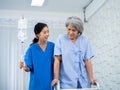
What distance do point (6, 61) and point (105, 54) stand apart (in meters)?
2.11

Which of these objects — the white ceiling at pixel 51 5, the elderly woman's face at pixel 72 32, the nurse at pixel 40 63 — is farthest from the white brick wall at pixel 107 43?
the elderly woman's face at pixel 72 32

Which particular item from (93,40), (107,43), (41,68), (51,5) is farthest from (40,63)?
(51,5)

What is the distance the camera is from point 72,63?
1884mm

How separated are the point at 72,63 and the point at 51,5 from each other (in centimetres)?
312

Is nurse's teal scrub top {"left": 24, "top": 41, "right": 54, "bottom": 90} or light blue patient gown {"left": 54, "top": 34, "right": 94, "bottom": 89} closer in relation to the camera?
light blue patient gown {"left": 54, "top": 34, "right": 94, "bottom": 89}

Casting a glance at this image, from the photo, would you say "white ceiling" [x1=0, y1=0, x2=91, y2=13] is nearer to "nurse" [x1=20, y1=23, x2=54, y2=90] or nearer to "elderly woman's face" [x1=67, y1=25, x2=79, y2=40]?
"nurse" [x1=20, y1=23, x2=54, y2=90]

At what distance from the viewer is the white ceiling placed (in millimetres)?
4602

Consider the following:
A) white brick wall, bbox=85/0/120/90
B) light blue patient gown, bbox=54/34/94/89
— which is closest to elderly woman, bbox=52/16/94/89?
light blue patient gown, bbox=54/34/94/89

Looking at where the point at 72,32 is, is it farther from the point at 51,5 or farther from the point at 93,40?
the point at 51,5

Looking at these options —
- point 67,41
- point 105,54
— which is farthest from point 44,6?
point 67,41

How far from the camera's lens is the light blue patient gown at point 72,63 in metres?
1.88

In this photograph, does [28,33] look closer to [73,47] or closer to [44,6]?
[44,6]

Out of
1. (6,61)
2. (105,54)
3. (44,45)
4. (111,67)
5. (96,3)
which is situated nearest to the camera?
(44,45)

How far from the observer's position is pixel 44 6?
4844 millimetres
